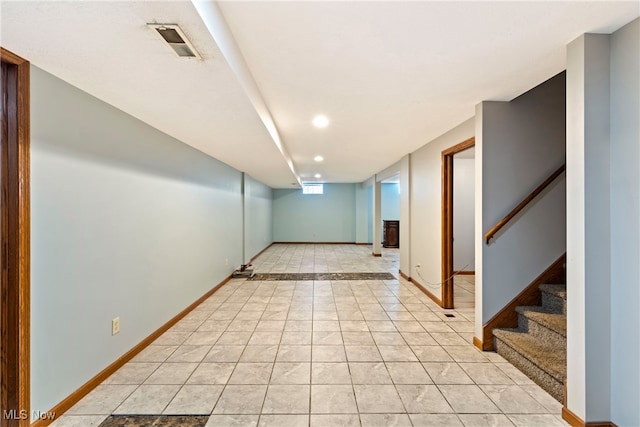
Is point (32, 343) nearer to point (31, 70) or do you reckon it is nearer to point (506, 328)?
point (31, 70)

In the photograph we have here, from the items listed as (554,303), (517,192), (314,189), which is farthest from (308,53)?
(314,189)

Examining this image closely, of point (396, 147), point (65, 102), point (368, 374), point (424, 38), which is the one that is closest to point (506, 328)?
point (368, 374)

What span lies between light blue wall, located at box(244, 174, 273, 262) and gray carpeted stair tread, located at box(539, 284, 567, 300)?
5170 mm

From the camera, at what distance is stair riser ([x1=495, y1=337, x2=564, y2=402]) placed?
6.09 ft

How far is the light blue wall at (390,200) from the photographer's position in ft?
32.4

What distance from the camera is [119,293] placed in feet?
7.25

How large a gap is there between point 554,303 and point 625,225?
4.22 ft

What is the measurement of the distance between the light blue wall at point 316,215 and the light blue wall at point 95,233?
23.0 ft

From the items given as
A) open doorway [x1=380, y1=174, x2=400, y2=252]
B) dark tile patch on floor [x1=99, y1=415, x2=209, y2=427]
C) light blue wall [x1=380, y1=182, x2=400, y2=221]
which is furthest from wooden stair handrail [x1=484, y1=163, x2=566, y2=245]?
light blue wall [x1=380, y1=182, x2=400, y2=221]

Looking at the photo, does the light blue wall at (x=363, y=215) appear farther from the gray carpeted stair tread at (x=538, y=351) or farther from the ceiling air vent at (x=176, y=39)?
the ceiling air vent at (x=176, y=39)

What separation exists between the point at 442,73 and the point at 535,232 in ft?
5.81

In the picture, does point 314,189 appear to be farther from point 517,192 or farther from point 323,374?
point 323,374

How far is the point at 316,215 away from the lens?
10.3m

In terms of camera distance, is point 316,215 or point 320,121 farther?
point 316,215
